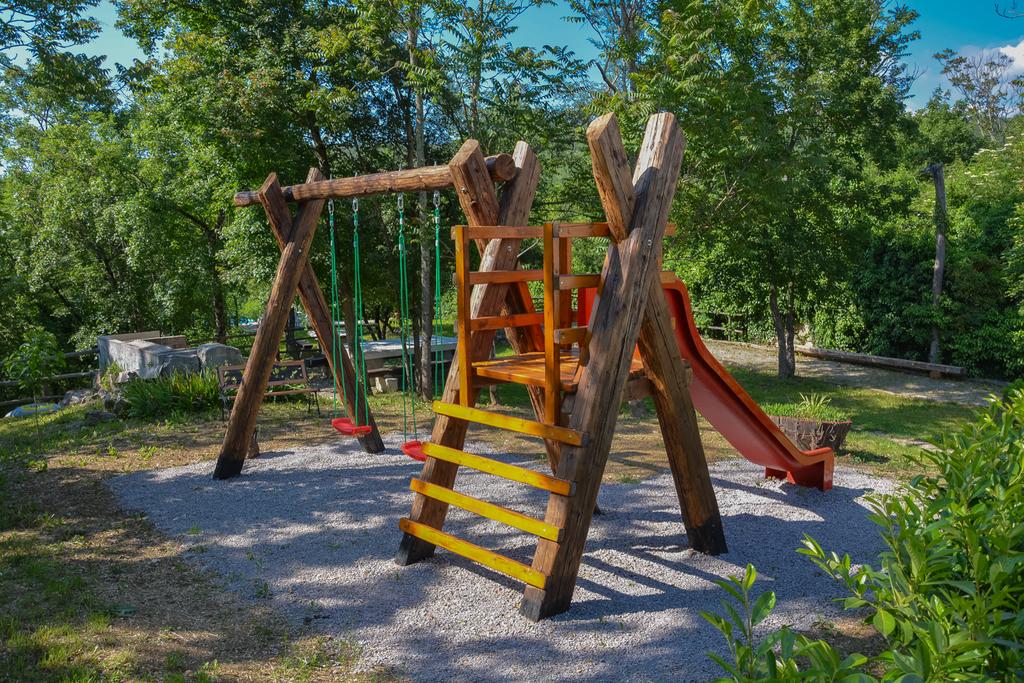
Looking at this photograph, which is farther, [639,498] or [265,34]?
[265,34]

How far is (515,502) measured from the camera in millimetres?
6172

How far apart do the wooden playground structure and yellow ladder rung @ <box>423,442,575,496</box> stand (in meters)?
0.01

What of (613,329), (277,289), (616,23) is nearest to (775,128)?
(616,23)

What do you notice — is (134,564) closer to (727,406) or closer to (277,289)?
(277,289)

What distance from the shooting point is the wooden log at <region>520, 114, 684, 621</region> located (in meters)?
4.00

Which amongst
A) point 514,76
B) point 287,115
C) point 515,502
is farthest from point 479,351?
point 287,115

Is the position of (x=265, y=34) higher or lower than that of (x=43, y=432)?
higher

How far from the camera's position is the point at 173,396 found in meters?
10.4

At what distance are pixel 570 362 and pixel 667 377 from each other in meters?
0.64

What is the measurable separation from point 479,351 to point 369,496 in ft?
6.96

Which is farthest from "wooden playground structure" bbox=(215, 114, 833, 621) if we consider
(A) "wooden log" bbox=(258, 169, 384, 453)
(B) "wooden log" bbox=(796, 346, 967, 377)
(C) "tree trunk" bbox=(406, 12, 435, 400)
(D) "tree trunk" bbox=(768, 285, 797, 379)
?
(B) "wooden log" bbox=(796, 346, 967, 377)

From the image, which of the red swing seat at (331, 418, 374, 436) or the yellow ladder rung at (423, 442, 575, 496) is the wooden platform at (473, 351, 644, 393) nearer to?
the yellow ladder rung at (423, 442, 575, 496)

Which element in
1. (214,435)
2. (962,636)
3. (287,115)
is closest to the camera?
(962,636)

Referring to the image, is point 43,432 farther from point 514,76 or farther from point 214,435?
point 514,76
